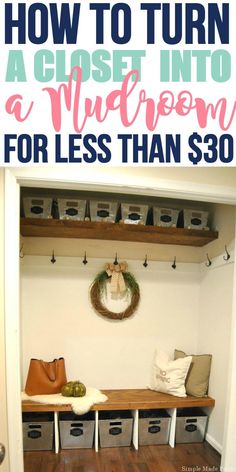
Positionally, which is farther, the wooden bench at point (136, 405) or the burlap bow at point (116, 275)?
the burlap bow at point (116, 275)

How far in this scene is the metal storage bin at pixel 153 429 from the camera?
2.38 meters

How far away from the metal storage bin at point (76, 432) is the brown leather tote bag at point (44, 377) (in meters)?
0.24

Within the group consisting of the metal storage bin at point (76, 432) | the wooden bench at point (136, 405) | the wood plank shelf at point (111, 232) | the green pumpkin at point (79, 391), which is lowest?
the metal storage bin at point (76, 432)

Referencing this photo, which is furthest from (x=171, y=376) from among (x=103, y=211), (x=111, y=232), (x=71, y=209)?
(x=71, y=209)

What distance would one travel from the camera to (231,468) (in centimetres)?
→ 150

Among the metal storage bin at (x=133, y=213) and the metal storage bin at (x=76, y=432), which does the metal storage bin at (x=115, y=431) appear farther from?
the metal storage bin at (x=133, y=213)

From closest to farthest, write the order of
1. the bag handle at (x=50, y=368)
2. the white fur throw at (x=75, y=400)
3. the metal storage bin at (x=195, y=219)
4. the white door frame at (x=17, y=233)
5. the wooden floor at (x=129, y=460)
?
the white door frame at (x=17, y=233), the wooden floor at (x=129, y=460), the white fur throw at (x=75, y=400), the bag handle at (x=50, y=368), the metal storage bin at (x=195, y=219)

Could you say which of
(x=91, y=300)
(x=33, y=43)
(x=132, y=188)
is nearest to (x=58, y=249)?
(x=91, y=300)

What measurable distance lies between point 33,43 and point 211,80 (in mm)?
624

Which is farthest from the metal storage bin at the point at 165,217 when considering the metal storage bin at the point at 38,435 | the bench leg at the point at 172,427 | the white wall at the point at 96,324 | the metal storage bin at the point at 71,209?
the metal storage bin at the point at 38,435

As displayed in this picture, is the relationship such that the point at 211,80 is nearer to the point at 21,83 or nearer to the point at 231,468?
the point at 21,83

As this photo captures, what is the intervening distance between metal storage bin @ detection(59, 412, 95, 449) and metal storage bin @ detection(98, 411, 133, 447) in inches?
3.3

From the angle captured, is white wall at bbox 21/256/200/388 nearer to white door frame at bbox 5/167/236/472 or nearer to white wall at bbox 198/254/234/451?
white wall at bbox 198/254/234/451

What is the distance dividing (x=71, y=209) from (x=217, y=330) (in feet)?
5.04
